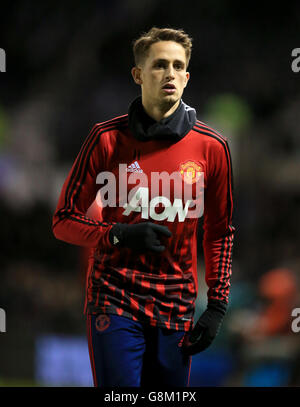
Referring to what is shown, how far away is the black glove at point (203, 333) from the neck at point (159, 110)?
86 centimetres

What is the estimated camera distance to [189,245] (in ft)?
9.09

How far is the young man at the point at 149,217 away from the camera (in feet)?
8.64

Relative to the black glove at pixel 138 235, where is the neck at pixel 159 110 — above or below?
above

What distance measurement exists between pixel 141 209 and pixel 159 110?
1.41 ft

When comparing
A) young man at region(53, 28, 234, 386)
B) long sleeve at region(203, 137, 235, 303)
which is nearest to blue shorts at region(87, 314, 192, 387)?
young man at region(53, 28, 234, 386)

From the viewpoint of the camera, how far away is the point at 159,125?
2.73 meters

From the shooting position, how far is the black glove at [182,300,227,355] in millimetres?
2736

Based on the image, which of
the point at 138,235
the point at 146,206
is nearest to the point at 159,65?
the point at 146,206

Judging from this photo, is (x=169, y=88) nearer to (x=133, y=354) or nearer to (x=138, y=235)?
(x=138, y=235)

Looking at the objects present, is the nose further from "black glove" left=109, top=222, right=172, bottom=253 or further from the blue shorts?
the blue shorts

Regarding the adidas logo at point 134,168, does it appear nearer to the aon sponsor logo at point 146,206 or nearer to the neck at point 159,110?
the aon sponsor logo at point 146,206

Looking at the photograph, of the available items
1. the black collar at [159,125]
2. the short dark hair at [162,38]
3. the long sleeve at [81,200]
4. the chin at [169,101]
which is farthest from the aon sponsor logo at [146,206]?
the short dark hair at [162,38]

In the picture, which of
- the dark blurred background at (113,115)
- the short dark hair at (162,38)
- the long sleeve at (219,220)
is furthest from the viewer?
the dark blurred background at (113,115)
